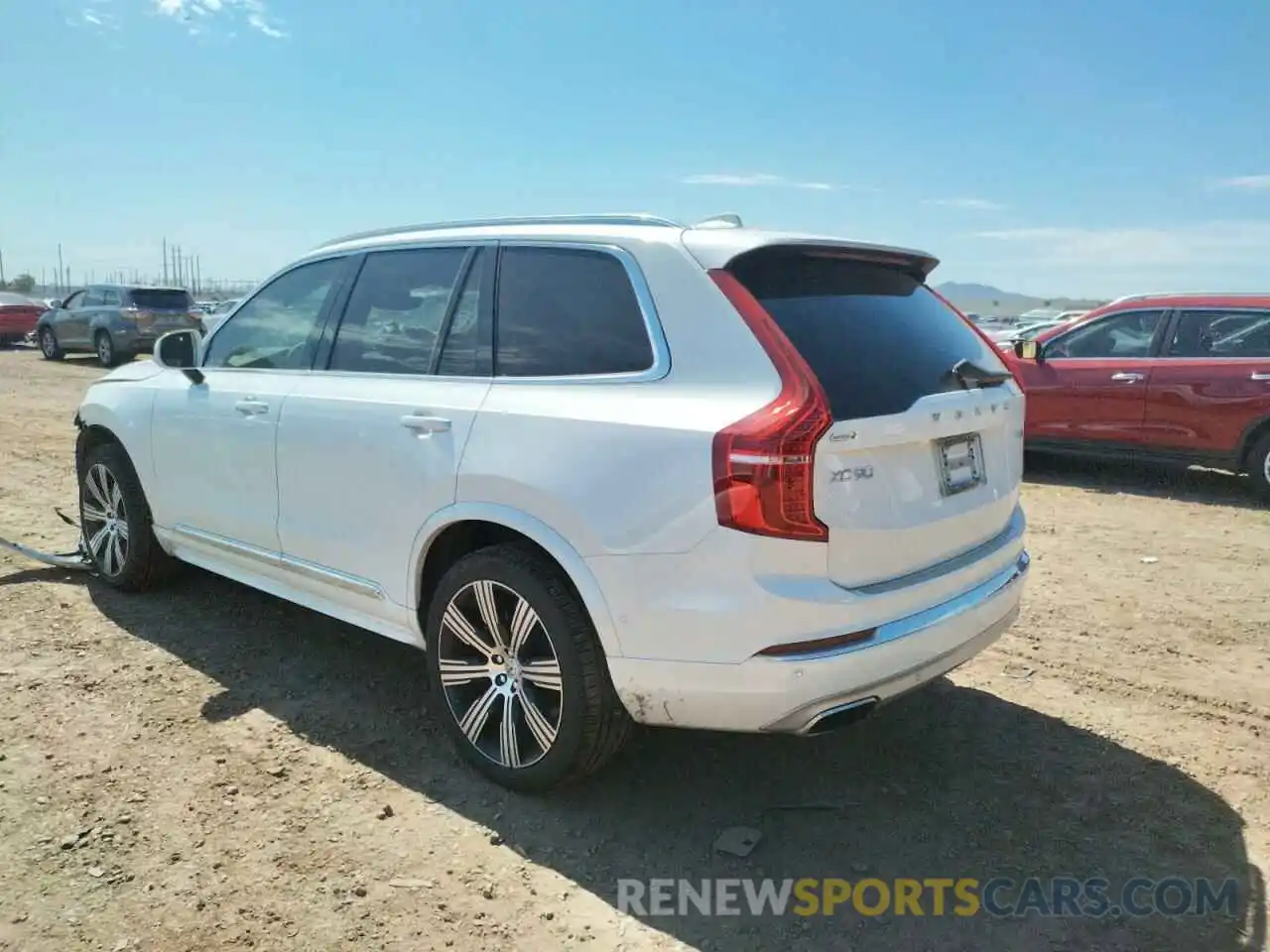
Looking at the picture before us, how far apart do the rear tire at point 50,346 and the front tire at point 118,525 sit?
64.5 ft

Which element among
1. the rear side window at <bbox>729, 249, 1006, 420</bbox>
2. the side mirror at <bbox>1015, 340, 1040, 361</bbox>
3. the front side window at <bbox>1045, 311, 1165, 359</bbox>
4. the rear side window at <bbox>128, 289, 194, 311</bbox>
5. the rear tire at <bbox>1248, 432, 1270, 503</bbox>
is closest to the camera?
the rear side window at <bbox>729, 249, 1006, 420</bbox>

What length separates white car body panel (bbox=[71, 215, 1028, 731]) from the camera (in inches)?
104

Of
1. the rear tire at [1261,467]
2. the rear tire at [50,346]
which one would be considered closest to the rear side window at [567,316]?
the rear tire at [1261,467]

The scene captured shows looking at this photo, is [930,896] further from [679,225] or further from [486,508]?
[679,225]

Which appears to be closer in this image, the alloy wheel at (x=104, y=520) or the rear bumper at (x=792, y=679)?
the rear bumper at (x=792, y=679)

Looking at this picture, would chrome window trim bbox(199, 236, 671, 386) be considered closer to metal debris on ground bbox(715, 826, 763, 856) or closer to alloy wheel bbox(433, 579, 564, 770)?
alloy wheel bbox(433, 579, 564, 770)

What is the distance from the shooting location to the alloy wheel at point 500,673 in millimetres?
3105

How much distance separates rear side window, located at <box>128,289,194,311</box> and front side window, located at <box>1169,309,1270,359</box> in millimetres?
18673

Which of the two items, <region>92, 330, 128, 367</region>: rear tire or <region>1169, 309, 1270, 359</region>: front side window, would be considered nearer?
<region>1169, 309, 1270, 359</region>: front side window

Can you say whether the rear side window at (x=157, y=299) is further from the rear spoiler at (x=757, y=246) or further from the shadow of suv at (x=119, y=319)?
the rear spoiler at (x=757, y=246)

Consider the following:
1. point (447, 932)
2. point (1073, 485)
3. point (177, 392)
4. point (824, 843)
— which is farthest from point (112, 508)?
point (1073, 485)

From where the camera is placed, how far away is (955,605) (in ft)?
9.88

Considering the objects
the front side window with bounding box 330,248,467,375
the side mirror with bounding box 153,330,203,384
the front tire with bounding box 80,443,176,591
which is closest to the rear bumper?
the front side window with bounding box 330,248,467,375

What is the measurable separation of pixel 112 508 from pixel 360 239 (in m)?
2.21
